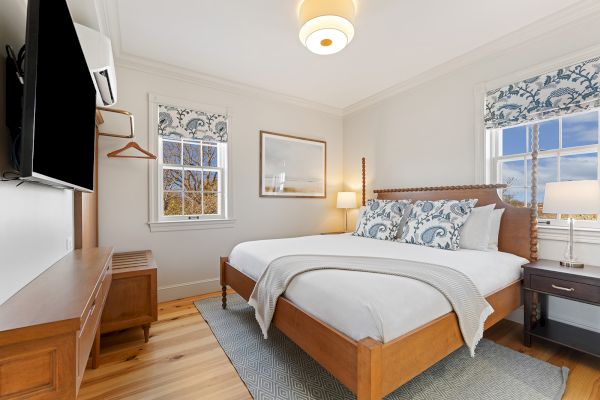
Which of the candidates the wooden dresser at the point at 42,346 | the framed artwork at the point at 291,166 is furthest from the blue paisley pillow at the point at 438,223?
the wooden dresser at the point at 42,346

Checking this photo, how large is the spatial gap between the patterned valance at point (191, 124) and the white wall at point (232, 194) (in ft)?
0.44

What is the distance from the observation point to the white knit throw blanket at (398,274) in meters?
1.48

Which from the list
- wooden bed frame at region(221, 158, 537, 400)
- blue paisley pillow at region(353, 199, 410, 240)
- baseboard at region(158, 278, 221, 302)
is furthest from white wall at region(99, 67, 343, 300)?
wooden bed frame at region(221, 158, 537, 400)

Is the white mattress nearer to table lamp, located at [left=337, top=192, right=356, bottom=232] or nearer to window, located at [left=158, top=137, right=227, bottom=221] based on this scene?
window, located at [left=158, top=137, right=227, bottom=221]

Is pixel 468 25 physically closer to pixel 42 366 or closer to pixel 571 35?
pixel 571 35

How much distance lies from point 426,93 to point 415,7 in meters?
1.29

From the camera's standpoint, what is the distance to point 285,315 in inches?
64.8

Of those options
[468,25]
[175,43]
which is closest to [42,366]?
[175,43]

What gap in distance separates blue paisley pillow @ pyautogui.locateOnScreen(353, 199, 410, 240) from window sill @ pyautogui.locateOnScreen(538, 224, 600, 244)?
1139mm

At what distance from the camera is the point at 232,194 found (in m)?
3.43

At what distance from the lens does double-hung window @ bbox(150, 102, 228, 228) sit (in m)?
3.03

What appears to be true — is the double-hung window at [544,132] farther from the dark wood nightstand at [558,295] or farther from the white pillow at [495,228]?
the dark wood nightstand at [558,295]

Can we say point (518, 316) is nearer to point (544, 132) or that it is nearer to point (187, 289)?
point (544, 132)

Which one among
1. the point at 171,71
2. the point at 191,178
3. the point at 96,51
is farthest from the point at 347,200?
the point at 96,51
